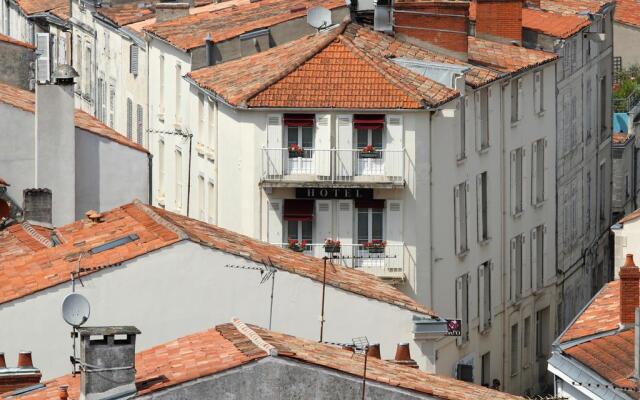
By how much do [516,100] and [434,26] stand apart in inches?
144

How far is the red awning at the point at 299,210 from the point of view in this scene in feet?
216

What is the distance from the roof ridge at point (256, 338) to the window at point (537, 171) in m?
38.6

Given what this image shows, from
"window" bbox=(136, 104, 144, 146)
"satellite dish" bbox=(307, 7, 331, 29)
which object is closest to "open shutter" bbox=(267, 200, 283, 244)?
"satellite dish" bbox=(307, 7, 331, 29)

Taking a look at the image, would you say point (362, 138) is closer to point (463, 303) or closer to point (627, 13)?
point (463, 303)

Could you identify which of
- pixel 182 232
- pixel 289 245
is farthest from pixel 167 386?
pixel 289 245

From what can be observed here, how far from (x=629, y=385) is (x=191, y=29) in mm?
38356

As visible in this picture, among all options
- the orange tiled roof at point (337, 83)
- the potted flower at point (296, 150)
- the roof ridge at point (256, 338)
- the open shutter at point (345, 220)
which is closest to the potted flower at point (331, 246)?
the open shutter at point (345, 220)

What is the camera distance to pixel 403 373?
36.7 metres

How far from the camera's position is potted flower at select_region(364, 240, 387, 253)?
2576 inches

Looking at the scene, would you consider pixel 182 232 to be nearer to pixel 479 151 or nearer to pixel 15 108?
pixel 15 108

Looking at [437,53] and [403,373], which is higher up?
[437,53]

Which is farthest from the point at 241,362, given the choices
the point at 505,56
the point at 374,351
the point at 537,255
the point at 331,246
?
the point at 537,255

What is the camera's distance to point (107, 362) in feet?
110

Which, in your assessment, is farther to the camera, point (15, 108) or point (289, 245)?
point (289, 245)
